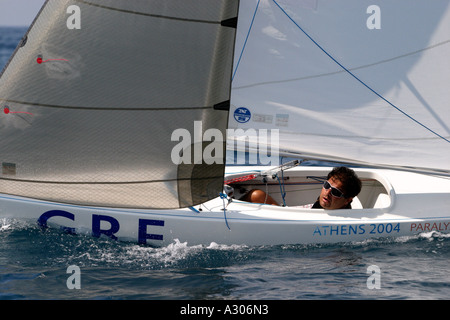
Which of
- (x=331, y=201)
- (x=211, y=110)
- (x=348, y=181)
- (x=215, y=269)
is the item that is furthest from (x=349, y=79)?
(x=215, y=269)

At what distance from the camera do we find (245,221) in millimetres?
5348

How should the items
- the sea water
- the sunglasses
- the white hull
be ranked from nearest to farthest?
1. the sea water
2. the white hull
3. the sunglasses

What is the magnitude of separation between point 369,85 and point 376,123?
1.11 feet

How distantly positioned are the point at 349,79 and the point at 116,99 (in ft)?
6.37

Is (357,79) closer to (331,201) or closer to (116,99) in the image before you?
(331,201)

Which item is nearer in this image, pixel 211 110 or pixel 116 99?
pixel 116 99

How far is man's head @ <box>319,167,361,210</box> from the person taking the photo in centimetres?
559

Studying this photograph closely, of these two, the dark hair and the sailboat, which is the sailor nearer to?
the dark hair

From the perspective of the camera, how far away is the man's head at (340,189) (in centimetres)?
559

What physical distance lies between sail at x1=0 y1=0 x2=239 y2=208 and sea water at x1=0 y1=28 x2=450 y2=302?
1.34ft

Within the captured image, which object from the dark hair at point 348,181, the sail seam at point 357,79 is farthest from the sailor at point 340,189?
the sail seam at point 357,79

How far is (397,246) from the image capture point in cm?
552

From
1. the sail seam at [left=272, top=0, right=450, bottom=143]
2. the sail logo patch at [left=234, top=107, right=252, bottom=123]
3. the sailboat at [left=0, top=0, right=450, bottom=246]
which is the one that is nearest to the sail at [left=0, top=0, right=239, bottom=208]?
the sailboat at [left=0, top=0, right=450, bottom=246]
